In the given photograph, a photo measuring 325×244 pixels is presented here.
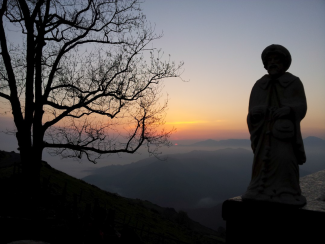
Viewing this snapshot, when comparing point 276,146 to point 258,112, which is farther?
point 258,112

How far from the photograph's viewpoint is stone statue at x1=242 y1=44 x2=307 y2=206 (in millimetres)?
4230

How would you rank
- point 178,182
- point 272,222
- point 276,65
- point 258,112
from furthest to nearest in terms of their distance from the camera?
point 178,182, point 276,65, point 258,112, point 272,222

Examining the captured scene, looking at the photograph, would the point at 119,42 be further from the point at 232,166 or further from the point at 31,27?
the point at 232,166

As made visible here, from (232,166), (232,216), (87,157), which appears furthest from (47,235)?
(232,166)

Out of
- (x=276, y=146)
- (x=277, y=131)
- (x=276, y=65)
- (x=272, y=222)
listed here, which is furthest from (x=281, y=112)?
(x=272, y=222)

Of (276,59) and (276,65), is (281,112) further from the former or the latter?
(276,59)

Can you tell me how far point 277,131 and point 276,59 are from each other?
1.44 m

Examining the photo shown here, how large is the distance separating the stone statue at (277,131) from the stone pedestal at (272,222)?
15 cm

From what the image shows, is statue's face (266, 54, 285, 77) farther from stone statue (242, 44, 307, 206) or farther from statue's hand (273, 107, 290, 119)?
statue's hand (273, 107, 290, 119)

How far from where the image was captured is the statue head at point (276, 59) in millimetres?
4766

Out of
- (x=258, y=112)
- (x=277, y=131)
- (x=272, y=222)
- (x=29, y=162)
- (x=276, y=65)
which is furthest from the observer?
(x=29, y=162)

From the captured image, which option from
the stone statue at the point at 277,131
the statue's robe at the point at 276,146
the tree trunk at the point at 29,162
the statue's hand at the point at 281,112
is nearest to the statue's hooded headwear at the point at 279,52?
the stone statue at the point at 277,131

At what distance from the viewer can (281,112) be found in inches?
178

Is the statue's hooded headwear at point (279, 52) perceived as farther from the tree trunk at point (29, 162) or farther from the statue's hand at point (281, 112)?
the tree trunk at point (29, 162)
